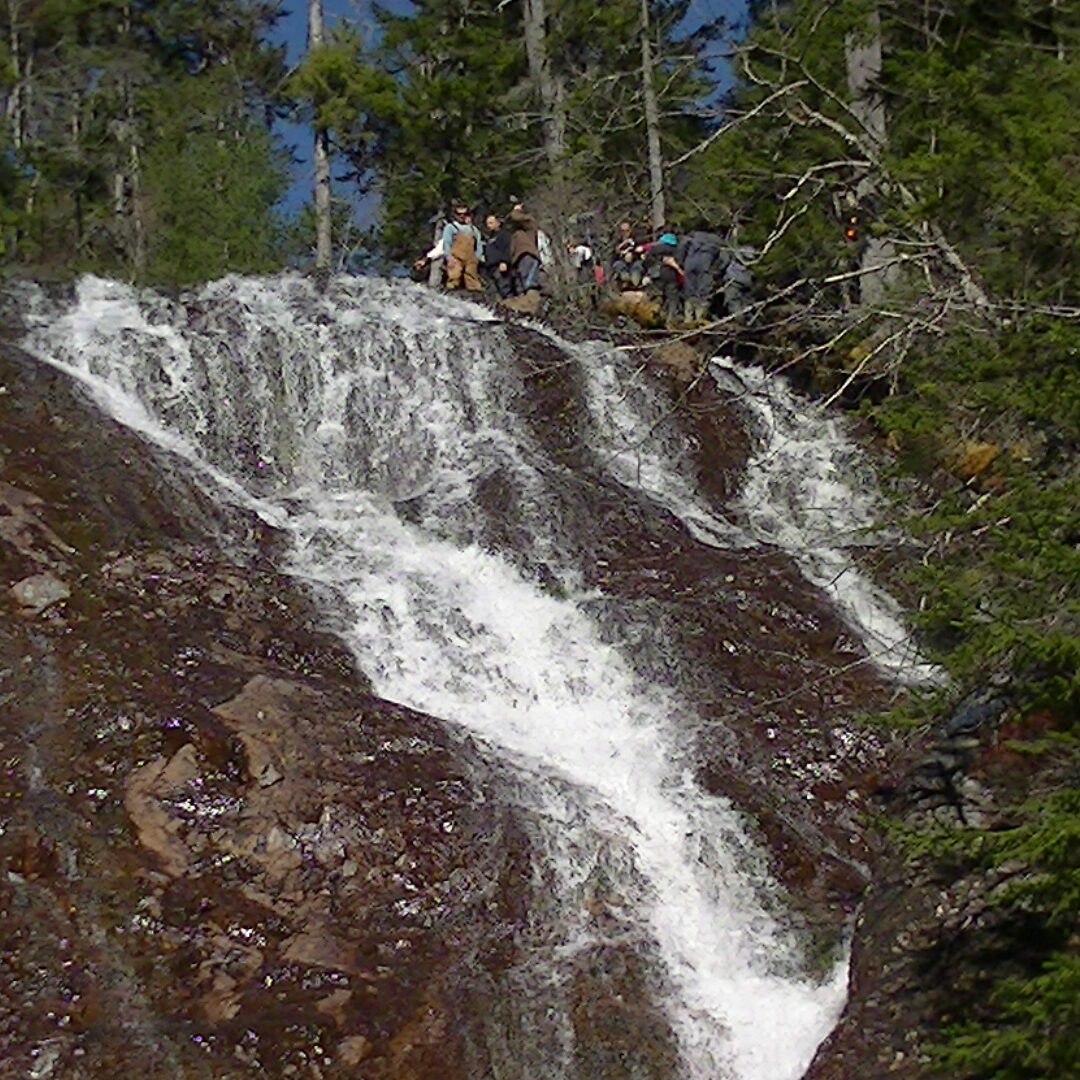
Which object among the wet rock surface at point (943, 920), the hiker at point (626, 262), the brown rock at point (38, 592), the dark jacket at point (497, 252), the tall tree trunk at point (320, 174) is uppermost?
the tall tree trunk at point (320, 174)

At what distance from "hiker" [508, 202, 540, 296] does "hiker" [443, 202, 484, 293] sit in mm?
499

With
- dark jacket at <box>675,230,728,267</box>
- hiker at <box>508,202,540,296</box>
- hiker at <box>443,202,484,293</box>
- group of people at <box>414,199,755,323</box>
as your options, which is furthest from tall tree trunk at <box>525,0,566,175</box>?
dark jacket at <box>675,230,728,267</box>

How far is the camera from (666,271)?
60.5 feet

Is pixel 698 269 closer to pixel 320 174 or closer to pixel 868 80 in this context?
pixel 868 80

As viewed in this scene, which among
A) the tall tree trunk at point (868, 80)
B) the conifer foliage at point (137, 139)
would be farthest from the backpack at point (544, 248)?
the conifer foliage at point (137, 139)

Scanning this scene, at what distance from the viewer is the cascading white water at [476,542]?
8.06 meters

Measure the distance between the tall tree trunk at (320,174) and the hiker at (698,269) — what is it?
7631mm

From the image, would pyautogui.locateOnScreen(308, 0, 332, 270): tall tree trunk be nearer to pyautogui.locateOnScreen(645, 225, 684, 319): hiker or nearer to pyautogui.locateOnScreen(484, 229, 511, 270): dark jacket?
pyautogui.locateOnScreen(484, 229, 511, 270): dark jacket

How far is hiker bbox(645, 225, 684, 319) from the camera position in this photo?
18234 millimetres

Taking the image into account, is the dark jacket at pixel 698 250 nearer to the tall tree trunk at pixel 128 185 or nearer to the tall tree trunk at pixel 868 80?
the tall tree trunk at pixel 868 80

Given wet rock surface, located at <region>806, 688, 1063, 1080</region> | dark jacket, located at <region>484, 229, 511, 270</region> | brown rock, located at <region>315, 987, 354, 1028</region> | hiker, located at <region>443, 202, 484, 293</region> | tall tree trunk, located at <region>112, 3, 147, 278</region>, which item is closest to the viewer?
wet rock surface, located at <region>806, 688, 1063, 1080</region>

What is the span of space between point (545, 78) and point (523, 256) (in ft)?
25.2

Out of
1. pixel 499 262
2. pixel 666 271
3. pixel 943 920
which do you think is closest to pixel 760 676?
pixel 943 920

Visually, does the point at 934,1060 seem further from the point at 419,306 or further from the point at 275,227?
the point at 275,227
